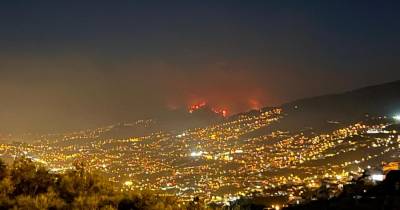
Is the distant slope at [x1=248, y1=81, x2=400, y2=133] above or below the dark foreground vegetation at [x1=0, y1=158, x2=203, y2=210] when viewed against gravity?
above

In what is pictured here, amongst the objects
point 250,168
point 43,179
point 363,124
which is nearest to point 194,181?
point 250,168

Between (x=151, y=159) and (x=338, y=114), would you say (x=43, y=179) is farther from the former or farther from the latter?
(x=338, y=114)

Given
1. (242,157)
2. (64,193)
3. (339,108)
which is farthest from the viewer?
(339,108)

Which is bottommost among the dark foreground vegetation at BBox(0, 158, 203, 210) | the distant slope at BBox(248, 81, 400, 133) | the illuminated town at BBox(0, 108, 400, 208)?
the dark foreground vegetation at BBox(0, 158, 203, 210)

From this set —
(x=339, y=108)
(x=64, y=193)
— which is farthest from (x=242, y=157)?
(x=64, y=193)

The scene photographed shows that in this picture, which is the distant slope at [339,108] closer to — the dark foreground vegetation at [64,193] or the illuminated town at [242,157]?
the illuminated town at [242,157]

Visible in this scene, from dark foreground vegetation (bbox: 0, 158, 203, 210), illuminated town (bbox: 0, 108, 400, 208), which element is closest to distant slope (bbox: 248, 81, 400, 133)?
illuminated town (bbox: 0, 108, 400, 208)

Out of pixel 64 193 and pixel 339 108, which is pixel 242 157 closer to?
pixel 339 108

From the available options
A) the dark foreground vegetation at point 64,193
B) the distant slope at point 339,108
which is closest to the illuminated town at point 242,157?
the distant slope at point 339,108

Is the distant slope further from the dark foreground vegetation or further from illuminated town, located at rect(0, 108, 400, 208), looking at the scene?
the dark foreground vegetation

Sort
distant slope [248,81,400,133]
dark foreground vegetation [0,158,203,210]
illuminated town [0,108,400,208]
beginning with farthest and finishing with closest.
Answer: distant slope [248,81,400,133] → illuminated town [0,108,400,208] → dark foreground vegetation [0,158,203,210]
